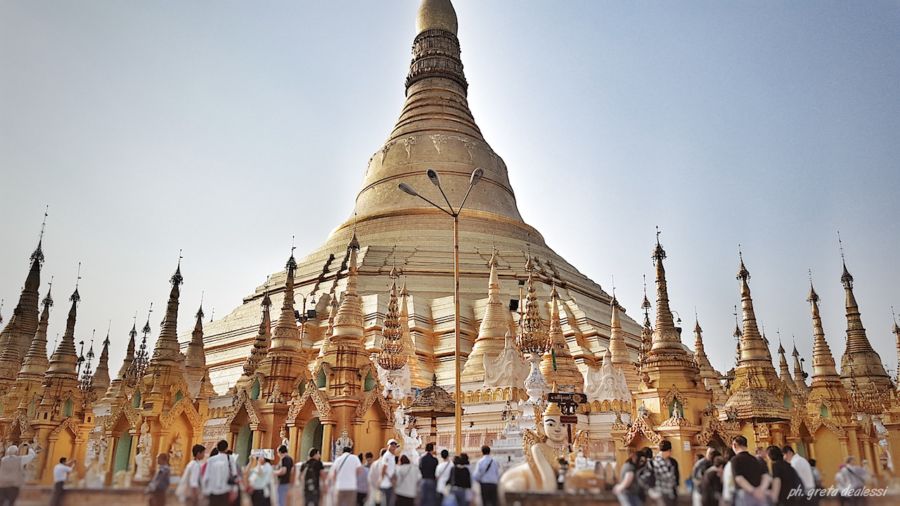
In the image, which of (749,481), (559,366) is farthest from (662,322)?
(749,481)

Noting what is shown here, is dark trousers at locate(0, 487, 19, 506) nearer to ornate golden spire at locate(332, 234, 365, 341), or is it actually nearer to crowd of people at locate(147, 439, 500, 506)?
crowd of people at locate(147, 439, 500, 506)

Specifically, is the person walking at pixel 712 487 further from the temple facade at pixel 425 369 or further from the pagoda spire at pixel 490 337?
the pagoda spire at pixel 490 337

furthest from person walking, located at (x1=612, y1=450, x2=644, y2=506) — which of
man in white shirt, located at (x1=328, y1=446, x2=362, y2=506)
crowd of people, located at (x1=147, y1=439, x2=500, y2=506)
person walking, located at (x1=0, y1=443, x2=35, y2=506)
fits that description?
person walking, located at (x1=0, y1=443, x2=35, y2=506)

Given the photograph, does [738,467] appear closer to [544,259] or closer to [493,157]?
[544,259]

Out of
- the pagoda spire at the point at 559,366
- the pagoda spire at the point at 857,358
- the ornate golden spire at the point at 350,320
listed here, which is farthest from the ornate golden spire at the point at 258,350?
the pagoda spire at the point at 857,358

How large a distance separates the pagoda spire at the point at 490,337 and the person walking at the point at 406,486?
14.2m

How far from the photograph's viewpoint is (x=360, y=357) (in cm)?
1884

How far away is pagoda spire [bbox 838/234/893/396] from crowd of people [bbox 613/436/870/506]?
2608 centimetres

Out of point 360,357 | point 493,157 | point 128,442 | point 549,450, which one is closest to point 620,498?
point 549,450

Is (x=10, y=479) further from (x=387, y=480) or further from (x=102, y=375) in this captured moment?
(x=102, y=375)

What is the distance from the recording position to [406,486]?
9109 mm

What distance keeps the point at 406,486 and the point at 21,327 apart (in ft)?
109

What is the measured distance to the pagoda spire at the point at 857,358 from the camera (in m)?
31.0

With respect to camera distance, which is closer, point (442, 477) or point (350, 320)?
point (442, 477)
